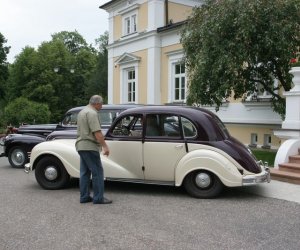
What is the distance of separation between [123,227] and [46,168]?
3.20m

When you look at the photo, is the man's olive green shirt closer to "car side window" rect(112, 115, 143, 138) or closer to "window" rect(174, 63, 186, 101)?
"car side window" rect(112, 115, 143, 138)

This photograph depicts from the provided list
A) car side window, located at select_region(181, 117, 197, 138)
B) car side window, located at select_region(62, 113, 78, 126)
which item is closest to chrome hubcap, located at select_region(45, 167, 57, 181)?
car side window, located at select_region(181, 117, 197, 138)

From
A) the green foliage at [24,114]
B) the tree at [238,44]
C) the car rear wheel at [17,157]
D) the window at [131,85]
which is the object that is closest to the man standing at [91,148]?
the car rear wheel at [17,157]

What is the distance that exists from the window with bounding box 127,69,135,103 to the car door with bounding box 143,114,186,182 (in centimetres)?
1895

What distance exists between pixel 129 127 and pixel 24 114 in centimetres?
2625

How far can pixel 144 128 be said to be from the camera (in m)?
8.02

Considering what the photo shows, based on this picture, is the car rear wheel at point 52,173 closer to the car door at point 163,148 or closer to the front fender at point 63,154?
the front fender at point 63,154

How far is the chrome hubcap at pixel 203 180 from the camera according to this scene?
763 centimetres

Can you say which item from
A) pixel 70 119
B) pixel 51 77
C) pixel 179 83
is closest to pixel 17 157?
pixel 70 119

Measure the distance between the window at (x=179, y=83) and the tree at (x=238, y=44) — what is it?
9.90 m

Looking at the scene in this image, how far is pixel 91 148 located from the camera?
722cm

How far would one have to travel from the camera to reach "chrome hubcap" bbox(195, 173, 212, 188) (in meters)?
7.63

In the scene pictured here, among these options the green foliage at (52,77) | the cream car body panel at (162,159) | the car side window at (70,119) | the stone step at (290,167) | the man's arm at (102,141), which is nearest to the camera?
the man's arm at (102,141)

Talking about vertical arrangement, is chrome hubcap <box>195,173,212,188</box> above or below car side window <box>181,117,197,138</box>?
below
